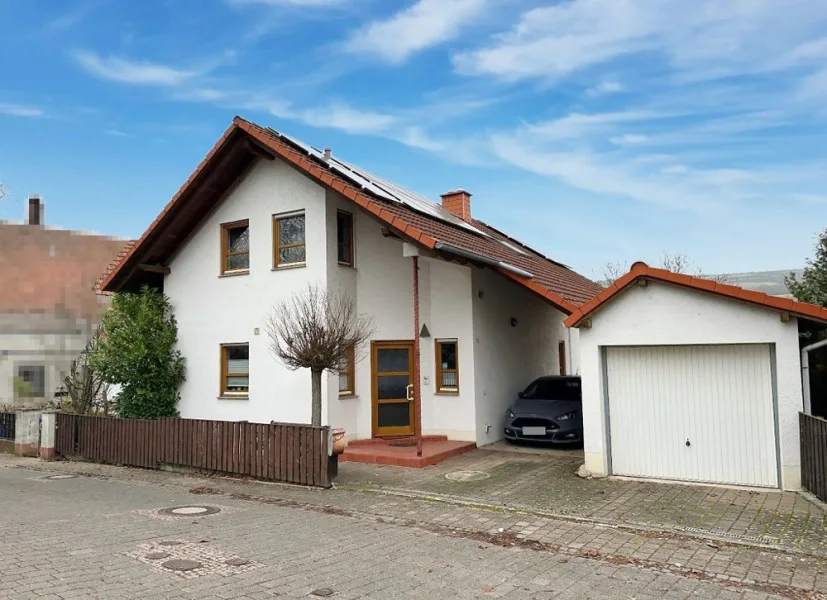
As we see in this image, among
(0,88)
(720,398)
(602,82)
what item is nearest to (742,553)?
(720,398)

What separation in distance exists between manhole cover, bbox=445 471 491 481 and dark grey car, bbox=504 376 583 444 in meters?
2.63

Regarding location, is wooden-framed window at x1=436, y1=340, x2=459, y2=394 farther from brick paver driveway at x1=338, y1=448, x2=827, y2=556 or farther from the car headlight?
the car headlight

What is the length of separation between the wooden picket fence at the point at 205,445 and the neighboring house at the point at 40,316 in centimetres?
126

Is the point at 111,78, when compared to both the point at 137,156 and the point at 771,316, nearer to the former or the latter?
the point at 137,156

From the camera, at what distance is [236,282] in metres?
14.8

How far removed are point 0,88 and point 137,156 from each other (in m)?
5.28

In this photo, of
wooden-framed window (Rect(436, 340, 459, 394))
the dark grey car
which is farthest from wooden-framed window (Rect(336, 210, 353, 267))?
the dark grey car

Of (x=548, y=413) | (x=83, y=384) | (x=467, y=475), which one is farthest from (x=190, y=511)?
(x=83, y=384)

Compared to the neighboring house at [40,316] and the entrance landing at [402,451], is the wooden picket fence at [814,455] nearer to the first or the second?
the entrance landing at [402,451]

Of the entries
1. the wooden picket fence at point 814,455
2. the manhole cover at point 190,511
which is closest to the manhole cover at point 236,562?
the manhole cover at point 190,511

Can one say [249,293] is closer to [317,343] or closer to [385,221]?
[385,221]

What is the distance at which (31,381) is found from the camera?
14.5 metres

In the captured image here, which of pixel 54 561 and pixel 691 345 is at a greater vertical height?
pixel 691 345

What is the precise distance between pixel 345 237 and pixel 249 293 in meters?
2.62
